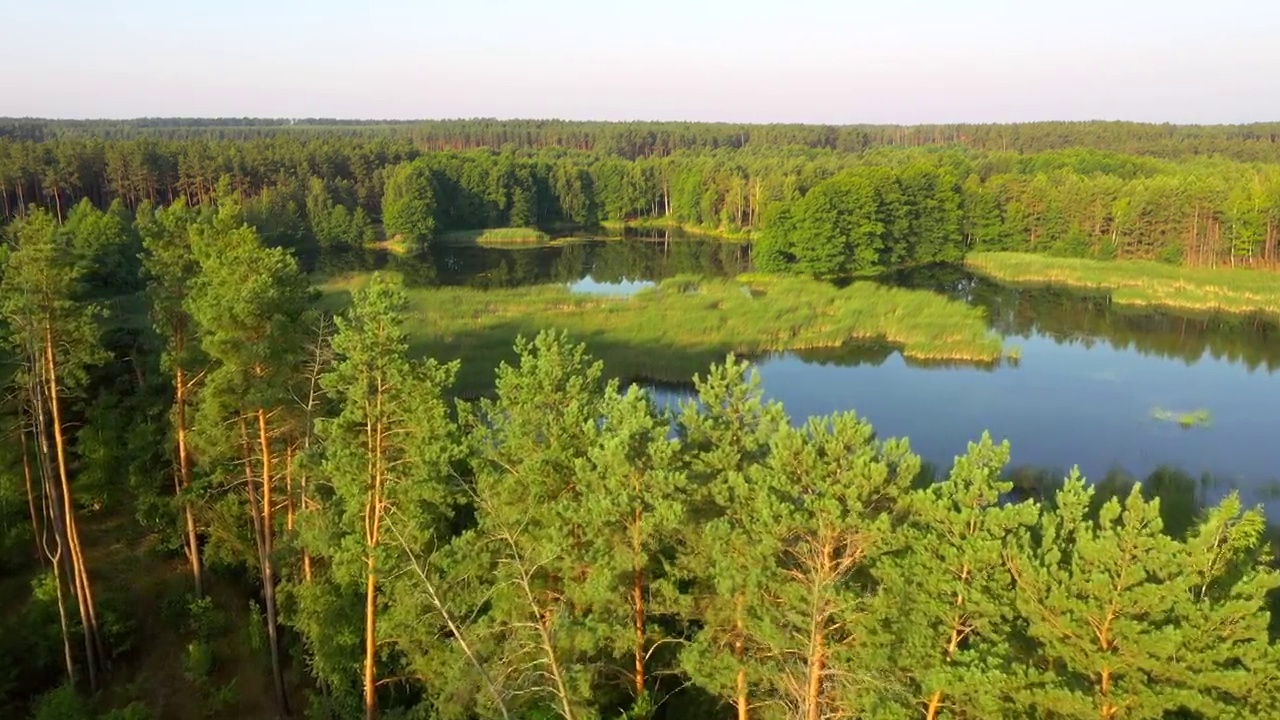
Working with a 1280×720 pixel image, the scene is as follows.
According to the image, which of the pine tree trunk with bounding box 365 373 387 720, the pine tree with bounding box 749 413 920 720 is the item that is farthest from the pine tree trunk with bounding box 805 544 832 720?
Answer: the pine tree trunk with bounding box 365 373 387 720

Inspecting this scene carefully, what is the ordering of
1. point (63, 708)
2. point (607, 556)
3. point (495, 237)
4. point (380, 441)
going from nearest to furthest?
point (607, 556), point (380, 441), point (63, 708), point (495, 237)

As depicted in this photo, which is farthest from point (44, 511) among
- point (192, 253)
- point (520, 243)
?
point (520, 243)

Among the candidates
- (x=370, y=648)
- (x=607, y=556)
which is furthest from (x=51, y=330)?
(x=607, y=556)

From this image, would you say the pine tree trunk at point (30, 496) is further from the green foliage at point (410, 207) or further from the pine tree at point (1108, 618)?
the green foliage at point (410, 207)

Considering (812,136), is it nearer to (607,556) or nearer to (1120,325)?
(1120,325)

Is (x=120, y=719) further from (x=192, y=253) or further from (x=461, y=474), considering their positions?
(x=192, y=253)
